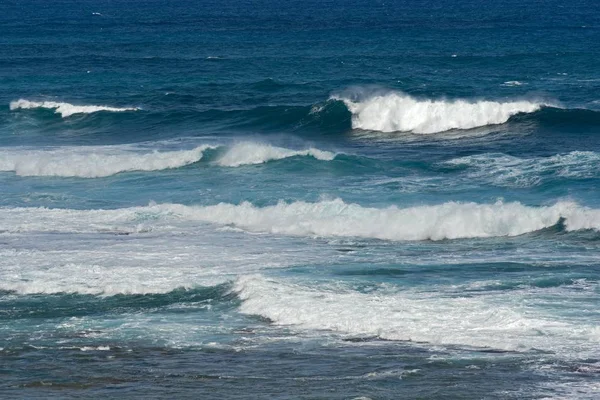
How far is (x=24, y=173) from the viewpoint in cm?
3559

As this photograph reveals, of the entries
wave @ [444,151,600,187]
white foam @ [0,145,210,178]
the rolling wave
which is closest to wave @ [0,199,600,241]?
wave @ [444,151,600,187]

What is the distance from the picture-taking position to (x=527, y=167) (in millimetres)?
33594

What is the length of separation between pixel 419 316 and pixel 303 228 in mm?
8027

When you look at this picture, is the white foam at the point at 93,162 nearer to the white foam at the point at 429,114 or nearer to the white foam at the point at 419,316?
the white foam at the point at 429,114

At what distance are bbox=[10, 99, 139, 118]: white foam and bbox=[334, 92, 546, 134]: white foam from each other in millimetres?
10379

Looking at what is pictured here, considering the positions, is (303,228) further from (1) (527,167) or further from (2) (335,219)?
(1) (527,167)

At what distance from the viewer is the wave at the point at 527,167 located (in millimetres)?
31969

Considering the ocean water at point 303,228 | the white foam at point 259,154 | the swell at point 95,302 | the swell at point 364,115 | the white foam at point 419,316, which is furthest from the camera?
the swell at point 364,115

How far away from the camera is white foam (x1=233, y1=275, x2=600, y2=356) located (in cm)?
1838

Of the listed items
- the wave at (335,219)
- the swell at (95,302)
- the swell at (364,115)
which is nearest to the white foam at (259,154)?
the swell at (364,115)

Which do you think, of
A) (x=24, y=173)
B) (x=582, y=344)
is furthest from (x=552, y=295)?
(x=24, y=173)

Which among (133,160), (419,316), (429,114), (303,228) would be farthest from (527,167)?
(419,316)

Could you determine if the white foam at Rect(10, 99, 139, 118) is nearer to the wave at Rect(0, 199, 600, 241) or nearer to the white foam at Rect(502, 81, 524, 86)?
the white foam at Rect(502, 81, 524, 86)

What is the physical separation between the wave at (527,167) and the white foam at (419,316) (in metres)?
11.5
